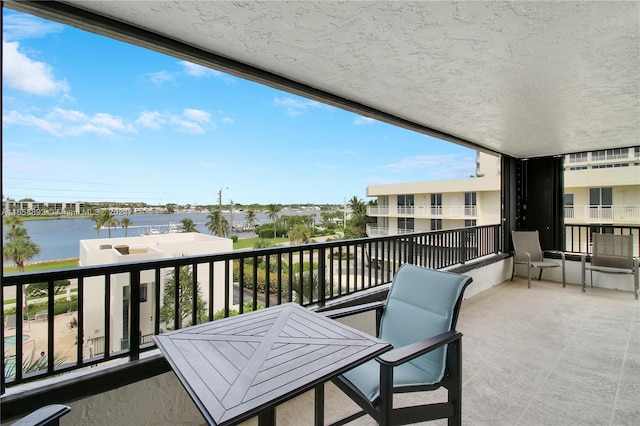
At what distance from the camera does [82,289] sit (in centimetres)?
160

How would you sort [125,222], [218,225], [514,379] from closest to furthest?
[514,379], [125,222], [218,225]

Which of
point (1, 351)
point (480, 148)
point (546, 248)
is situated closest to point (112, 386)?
point (1, 351)

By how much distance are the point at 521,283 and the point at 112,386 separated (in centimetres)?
652

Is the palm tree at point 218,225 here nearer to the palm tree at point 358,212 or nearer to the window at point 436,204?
the window at point 436,204

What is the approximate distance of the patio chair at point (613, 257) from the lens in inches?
185

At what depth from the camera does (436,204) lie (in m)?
14.1

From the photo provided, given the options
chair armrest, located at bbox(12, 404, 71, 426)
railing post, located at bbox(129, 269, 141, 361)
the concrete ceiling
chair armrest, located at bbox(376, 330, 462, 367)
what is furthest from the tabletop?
the concrete ceiling

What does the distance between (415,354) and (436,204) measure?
45.4 feet

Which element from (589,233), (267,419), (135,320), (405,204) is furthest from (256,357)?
(405,204)

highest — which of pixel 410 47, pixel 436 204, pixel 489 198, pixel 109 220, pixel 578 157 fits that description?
pixel 578 157

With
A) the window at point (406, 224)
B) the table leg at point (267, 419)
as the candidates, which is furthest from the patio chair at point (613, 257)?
the window at point (406, 224)

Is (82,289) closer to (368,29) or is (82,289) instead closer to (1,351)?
(1,351)

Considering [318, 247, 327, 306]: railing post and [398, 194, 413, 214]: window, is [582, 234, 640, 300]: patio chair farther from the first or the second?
[398, 194, 413, 214]: window

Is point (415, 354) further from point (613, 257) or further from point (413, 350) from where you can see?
point (613, 257)
